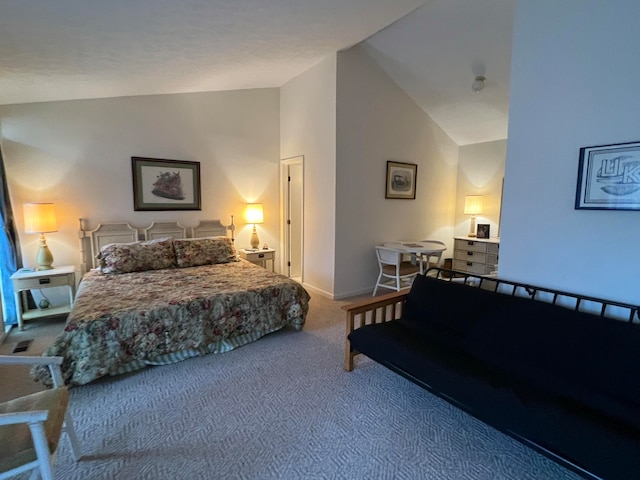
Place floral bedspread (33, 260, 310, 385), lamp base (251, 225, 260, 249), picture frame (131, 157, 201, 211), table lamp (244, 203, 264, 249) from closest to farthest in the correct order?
1. floral bedspread (33, 260, 310, 385)
2. picture frame (131, 157, 201, 211)
3. table lamp (244, 203, 264, 249)
4. lamp base (251, 225, 260, 249)

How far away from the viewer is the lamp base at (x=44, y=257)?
3582 mm

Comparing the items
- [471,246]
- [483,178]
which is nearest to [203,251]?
[471,246]

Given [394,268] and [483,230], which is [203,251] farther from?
[483,230]

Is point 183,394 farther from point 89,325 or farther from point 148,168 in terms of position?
point 148,168

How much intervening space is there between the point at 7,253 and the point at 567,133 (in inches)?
202

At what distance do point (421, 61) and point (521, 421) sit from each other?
4.13 m

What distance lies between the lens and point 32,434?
1230mm

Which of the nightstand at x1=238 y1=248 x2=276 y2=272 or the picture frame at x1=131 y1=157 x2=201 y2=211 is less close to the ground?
the picture frame at x1=131 y1=157 x2=201 y2=211

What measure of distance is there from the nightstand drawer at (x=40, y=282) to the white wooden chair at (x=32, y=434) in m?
2.29

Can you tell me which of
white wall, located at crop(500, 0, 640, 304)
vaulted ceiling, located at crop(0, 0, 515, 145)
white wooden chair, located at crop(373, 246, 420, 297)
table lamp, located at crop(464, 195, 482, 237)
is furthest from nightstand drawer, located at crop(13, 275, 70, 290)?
table lamp, located at crop(464, 195, 482, 237)

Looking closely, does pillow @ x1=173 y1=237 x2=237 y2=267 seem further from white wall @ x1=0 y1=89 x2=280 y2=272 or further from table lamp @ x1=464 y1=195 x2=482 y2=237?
table lamp @ x1=464 y1=195 x2=482 y2=237

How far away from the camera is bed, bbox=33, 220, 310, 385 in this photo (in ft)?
7.89

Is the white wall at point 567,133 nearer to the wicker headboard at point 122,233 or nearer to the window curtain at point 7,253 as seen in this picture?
the wicker headboard at point 122,233

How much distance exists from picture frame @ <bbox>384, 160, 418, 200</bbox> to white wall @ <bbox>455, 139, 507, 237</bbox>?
1204 mm
